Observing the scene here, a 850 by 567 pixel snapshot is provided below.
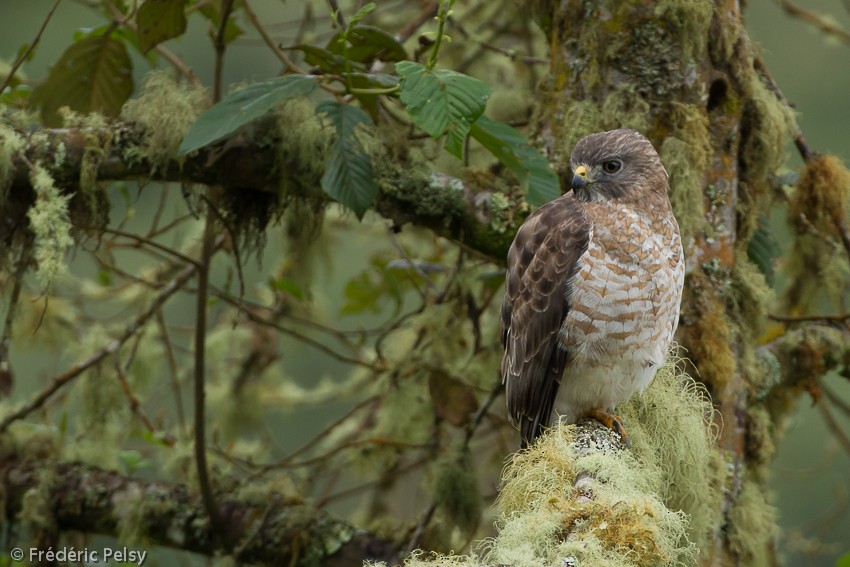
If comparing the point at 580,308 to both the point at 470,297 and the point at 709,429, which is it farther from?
the point at 470,297

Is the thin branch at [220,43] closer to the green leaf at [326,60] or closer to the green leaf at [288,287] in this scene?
the green leaf at [326,60]

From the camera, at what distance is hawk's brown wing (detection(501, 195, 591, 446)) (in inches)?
123

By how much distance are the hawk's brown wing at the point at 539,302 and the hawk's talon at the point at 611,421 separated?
0.14 metres

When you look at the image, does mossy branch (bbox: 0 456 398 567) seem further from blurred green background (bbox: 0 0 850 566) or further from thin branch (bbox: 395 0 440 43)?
blurred green background (bbox: 0 0 850 566)

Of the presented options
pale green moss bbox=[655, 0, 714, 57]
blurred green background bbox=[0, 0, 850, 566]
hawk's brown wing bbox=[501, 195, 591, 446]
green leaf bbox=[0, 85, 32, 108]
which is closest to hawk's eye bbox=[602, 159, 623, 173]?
hawk's brown wing bbox=[501, 195, 591, 446]

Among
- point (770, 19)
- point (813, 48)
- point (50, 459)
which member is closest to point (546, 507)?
point (50, 459)

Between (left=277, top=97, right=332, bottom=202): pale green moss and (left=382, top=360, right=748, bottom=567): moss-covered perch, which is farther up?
(left=277, top=97, right=332, bottom=202): pale green moss

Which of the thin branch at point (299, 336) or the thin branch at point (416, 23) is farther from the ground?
the thin branch at point (416, 23)

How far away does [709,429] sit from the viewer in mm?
3082

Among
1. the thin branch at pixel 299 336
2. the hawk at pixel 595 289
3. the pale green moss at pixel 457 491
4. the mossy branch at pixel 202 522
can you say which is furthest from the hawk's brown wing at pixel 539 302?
the thin branch at pixel 299 336

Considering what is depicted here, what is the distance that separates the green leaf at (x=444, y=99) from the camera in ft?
9.25

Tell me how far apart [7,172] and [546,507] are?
2104mm

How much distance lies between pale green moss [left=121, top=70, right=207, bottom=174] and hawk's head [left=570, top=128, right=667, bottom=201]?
4.16ft

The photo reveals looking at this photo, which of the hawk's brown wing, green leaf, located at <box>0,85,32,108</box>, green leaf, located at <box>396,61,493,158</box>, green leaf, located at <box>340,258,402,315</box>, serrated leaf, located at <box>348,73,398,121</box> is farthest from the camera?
green leaf, located at <box>340,258,402,315</box>
